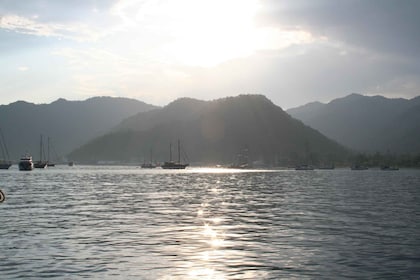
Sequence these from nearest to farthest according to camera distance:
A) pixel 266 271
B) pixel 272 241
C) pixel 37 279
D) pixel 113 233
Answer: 1. pixel 37 279
2. pixel 266 271
3. pixel 272 241
4. pixel 113 233

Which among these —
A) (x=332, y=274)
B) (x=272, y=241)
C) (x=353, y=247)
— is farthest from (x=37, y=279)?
(x=353, y=247)

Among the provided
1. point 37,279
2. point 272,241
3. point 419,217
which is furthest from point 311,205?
point 37,279

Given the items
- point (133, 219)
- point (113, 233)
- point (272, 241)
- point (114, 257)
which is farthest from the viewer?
point (133, 219)

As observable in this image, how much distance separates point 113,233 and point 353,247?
19.6 m

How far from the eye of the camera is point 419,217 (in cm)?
5441

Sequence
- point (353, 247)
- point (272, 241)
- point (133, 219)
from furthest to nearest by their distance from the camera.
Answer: point (133, 219) → point (272, 241) → point (353, 247)

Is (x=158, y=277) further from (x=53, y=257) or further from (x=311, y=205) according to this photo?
(x=311, y=205)

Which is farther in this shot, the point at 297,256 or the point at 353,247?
the point at 353,247

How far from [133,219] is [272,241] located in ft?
62.9

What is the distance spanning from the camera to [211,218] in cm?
5362

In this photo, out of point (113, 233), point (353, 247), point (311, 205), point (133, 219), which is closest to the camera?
point (353, 247)

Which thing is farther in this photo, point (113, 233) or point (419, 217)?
point (419, 217)

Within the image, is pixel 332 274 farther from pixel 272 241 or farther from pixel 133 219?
pixel 133 219

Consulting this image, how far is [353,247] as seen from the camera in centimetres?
3491
